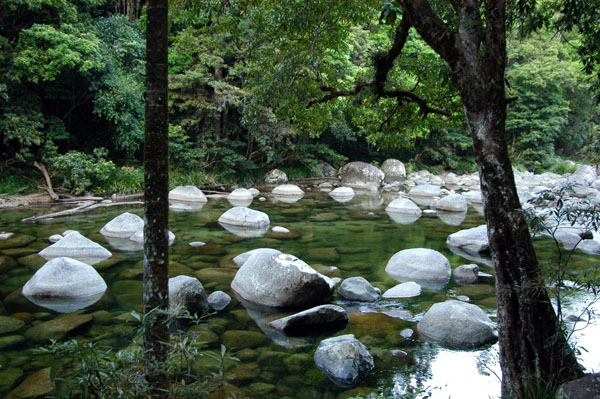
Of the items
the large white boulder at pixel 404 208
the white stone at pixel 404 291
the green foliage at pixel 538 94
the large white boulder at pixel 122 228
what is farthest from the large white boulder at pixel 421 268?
the green foliage at pixel 538 94

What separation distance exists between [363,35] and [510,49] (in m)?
13.8

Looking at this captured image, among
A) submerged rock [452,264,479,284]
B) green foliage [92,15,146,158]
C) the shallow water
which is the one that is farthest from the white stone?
green foliage [92,15,146,158]

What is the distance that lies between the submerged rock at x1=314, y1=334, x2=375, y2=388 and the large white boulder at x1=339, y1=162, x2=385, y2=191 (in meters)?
17.8

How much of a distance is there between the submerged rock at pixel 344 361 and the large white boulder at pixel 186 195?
1158cm

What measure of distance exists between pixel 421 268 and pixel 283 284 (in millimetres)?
2859

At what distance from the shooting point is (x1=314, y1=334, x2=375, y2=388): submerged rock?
4.33 meters

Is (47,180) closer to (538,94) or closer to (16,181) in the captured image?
(16,181)

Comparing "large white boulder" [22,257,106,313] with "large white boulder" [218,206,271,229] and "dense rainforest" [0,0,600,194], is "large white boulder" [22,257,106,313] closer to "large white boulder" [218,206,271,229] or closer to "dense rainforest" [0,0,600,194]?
"dense rainforest" [0,0,600,194]

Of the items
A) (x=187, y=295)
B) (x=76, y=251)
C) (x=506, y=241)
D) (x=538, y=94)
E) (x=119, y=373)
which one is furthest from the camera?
(x=538, y=94)

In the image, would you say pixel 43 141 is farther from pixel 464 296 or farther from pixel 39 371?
pixel 464 296

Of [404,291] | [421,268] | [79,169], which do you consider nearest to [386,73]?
[404,291]

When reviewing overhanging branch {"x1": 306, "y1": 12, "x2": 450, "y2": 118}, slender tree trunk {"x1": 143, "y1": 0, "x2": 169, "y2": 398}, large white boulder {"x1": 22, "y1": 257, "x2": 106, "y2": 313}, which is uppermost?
overhanging branch {"x1": 306, "y1": 12, "x2": 450, "y2": 118}

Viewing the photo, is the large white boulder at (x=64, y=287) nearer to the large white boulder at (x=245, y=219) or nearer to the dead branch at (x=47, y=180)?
the large white boulder at (x=245, y=219)

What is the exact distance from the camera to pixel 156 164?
2.96 m
